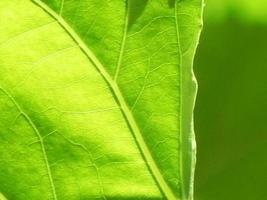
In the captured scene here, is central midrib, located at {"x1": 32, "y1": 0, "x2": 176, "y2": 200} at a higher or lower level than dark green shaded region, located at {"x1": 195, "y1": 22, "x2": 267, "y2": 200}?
higher

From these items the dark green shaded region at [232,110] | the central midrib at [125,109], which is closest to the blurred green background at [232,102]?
the dark green shaded region at [232,110]

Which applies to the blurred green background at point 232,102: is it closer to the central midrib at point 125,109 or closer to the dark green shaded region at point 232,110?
the dark green shaded region at point 232,110

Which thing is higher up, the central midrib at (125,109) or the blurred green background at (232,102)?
the central midrib at (125,109)

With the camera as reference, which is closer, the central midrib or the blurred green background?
the central midrib

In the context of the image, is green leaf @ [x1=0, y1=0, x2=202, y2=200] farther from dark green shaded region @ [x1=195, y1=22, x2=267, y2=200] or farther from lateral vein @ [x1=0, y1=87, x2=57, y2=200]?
dark green shaded region @ [x1=195, y1=22, x2=267, y2=200]

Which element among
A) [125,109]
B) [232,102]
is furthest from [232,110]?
[125,109]

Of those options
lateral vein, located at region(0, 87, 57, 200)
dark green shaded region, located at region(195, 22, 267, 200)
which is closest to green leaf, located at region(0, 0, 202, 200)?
lateral vein, located at region(0, 87, 57, 200)

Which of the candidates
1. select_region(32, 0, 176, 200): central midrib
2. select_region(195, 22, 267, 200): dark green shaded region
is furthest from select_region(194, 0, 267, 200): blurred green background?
select_region(32, 0, 176, 200): central midrib

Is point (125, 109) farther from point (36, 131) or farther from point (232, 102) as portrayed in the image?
point (232, 102)
